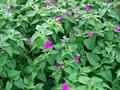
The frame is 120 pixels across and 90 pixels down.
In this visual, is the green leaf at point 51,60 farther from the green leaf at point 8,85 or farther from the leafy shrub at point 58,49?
the green leaf at point 8,85

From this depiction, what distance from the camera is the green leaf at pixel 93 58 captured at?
77.7 inches

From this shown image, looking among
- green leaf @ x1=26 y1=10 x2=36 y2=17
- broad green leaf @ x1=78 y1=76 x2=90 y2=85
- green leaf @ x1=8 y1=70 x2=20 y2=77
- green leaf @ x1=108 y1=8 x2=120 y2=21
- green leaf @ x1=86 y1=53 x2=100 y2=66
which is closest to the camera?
broad green leaf @ x1=78 y1=76 x2=90 y2=85

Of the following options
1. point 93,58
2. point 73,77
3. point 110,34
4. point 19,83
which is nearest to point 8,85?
point 19,83

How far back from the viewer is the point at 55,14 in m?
2.17

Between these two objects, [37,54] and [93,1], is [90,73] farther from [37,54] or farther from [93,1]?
[93,1]

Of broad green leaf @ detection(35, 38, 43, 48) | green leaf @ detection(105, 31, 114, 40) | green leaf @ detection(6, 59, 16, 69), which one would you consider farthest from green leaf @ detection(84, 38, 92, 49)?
green leaf @ detection(6, 59, 16, 69)

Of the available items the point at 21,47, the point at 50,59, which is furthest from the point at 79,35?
the point at 21,47

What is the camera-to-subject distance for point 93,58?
2.00m

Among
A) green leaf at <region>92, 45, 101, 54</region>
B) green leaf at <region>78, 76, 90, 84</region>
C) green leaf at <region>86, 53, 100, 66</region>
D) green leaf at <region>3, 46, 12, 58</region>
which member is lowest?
green leaf at <region>78, 76, 90, 84</region>

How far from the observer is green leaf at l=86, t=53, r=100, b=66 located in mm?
1975

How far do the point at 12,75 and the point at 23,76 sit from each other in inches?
5.8

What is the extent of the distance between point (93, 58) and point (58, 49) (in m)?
0.28

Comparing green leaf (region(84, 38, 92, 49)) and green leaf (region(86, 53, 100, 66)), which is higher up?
green leaf (region(84, 38, 92, 49))

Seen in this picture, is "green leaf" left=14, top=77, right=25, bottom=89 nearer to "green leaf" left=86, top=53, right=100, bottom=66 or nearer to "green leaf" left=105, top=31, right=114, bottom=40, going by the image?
"green leaf" left=86, top=53, right=100, bottom=66
